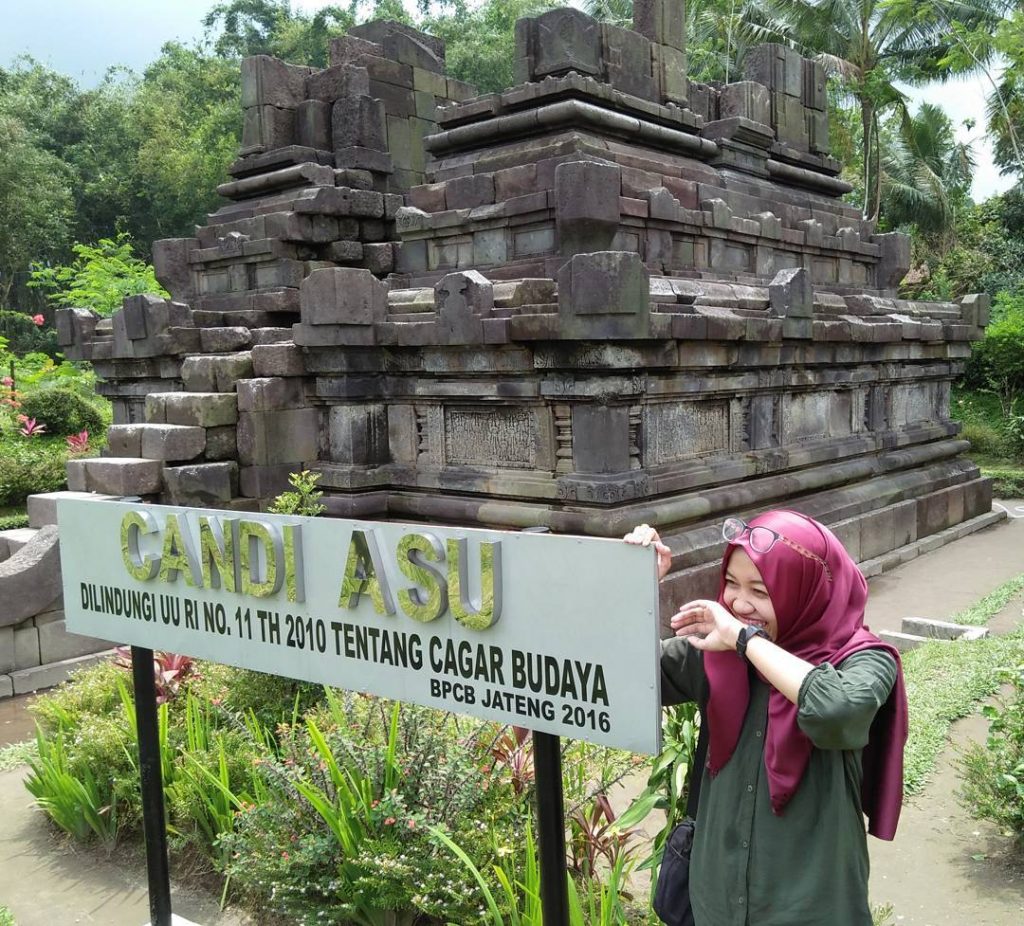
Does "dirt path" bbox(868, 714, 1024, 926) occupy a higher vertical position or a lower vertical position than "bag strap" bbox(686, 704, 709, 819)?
lower

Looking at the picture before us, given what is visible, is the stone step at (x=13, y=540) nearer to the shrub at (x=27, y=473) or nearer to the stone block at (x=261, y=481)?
the stone block at (x=261, y=481)

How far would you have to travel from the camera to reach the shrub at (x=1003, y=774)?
13.0 feet

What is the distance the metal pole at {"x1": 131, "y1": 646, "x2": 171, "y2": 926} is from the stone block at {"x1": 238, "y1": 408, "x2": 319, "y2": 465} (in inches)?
179

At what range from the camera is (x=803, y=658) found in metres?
2.35

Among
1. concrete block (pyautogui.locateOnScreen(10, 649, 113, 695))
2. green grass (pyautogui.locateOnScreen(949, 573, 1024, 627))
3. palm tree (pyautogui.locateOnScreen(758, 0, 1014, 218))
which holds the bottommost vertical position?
concrete block (pyautogui.locateOnScreen(10, 649, 113, 695))

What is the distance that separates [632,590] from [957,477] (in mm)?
11355

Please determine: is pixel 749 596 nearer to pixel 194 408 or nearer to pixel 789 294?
pixel 194 408

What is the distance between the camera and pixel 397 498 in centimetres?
821

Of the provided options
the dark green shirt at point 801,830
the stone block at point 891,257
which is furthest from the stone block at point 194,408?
the stone block at point 891,257

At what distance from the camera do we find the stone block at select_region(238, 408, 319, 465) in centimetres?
792

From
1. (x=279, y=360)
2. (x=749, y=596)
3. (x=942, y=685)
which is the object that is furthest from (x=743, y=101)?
(x=749, y=596)

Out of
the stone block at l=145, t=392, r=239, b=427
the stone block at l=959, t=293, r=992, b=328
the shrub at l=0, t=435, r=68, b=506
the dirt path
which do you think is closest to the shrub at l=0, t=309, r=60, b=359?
the shrub at l=0, t=435, r=68, b=506

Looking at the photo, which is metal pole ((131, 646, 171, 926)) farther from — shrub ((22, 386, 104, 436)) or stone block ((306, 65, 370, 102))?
shrub ((22, 386, 104, 436))

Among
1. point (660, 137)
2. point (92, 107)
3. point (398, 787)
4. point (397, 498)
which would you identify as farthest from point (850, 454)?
point (92, 107)
